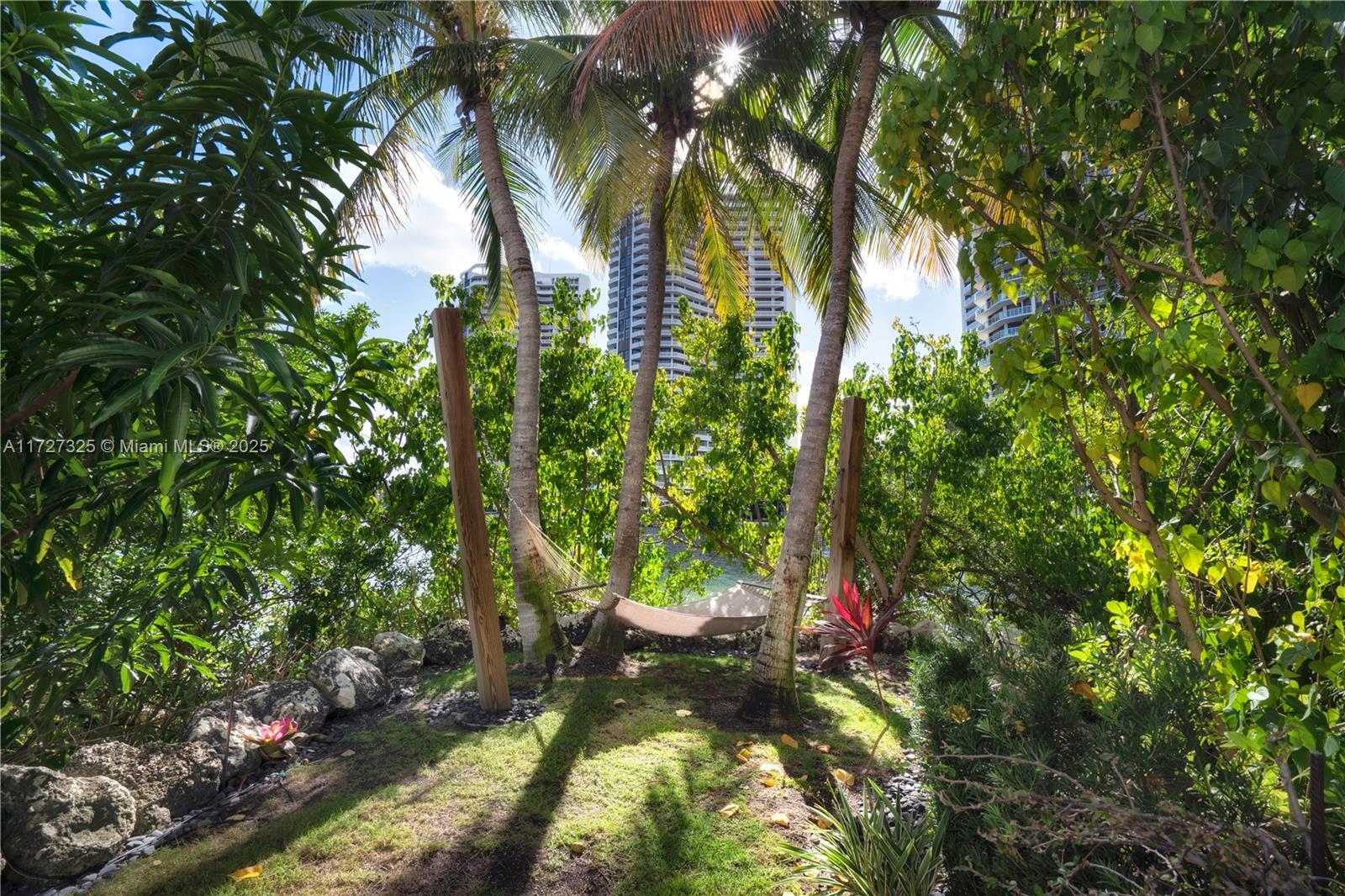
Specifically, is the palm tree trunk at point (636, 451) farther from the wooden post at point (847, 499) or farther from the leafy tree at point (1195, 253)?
the leafy tree at point (1195, 253)

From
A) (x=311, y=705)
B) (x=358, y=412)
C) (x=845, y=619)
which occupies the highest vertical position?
(x=358, y=412)

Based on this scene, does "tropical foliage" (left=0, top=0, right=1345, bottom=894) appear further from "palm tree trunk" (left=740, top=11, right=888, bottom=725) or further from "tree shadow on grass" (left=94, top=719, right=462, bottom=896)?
"tree shadow on grass" (left=94, top=719, right=462, bottom=896)

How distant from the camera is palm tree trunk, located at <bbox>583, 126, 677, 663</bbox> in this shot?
505 cm

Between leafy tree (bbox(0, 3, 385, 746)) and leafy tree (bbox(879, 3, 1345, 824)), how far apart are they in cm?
128

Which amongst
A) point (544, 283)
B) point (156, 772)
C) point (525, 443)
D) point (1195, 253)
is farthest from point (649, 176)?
point (544, 283)

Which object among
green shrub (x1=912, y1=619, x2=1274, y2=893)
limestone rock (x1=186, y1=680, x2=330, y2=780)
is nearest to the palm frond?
green shrub (x1=912, y1=619, x2=1274, y2=893)

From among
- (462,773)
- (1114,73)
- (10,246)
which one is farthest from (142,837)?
(1114,73)

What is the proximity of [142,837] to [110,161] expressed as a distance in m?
2.51

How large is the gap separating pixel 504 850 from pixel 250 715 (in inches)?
75.2

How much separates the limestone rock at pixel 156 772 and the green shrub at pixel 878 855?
2.37 m

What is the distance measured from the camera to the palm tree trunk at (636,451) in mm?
5051

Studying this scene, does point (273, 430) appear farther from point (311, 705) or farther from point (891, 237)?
point (891, 237)

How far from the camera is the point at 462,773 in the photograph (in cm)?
311

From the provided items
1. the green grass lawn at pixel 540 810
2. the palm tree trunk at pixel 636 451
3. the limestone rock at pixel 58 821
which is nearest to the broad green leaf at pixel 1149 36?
the green grass lawn at pixel 540 810
